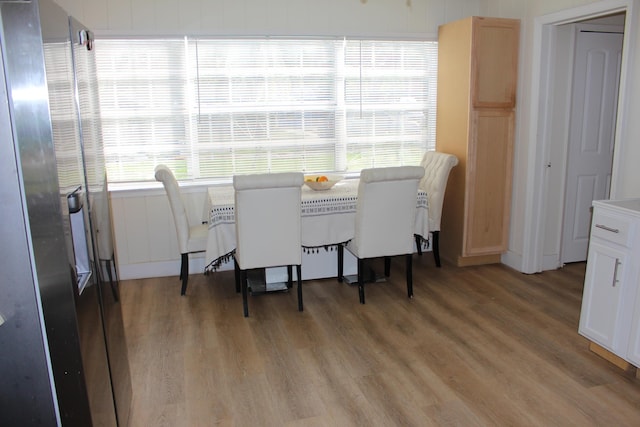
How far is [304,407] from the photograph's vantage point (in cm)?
253

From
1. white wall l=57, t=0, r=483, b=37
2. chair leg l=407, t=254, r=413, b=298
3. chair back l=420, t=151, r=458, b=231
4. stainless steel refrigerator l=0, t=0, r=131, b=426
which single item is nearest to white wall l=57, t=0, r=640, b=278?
white wall l=57, t=0, r=483, b=37

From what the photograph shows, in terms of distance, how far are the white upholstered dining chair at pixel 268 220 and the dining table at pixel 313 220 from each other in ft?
0.78

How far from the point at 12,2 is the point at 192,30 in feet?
10.1

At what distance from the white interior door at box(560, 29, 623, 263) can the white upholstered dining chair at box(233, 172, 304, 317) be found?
2476 mm

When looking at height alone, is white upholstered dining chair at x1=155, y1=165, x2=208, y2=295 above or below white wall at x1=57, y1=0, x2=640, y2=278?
below

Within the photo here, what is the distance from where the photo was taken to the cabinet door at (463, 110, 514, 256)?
14.4ft

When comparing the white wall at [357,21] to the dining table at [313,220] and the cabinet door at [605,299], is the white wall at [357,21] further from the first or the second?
the cabinet door at [605,299]

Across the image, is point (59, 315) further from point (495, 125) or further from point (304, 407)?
point (495, 125)

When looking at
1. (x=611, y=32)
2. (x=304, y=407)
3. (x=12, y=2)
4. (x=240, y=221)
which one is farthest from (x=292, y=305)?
(x=611, y=32)

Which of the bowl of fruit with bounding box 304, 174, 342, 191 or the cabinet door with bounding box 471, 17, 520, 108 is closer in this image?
the bowl of fruit with bounding box 304, 174, 342, 191

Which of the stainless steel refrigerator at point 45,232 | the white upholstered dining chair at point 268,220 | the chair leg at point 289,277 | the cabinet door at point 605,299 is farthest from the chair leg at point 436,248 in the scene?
the stainless steel refrigerator at point 45,232

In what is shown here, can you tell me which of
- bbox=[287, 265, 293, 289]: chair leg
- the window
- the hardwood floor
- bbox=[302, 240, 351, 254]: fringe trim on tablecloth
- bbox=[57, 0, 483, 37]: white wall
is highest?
bbox=[57, 0, 483, 37]: white wall

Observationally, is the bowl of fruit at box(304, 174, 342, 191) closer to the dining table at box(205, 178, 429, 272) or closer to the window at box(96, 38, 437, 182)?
the dining table at box(205, 178, 429, 272)

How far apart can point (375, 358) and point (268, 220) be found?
1.11 meters
